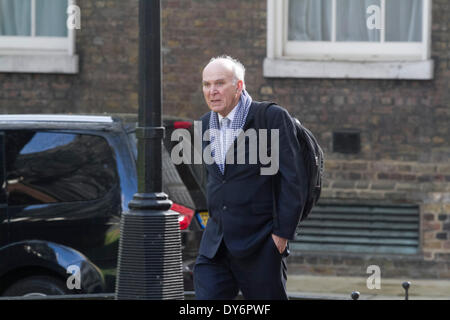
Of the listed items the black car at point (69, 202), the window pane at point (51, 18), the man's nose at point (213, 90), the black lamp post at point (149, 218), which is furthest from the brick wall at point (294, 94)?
the man's nose at point (213, 90)

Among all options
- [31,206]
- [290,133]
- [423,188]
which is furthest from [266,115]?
[423,188]

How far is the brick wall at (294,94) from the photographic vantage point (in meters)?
11.7

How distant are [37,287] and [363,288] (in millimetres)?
4800

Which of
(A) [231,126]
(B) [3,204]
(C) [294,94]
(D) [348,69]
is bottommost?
(B) [3,204]

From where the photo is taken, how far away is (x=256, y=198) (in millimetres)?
5520

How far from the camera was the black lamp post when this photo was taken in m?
6.45

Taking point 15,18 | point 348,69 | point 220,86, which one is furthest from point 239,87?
point 15,18

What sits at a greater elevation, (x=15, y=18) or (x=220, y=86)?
(x=15, y=18)

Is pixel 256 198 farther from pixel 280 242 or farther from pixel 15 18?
pixel 15 18
